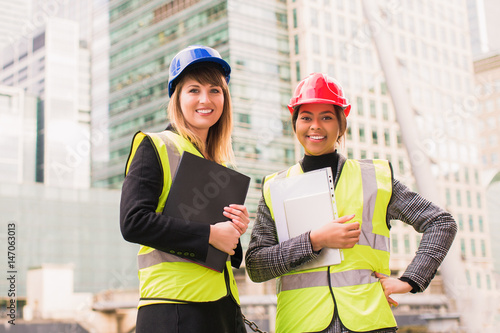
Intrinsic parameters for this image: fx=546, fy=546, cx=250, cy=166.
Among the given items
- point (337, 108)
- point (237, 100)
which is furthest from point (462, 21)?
point (337, 108)

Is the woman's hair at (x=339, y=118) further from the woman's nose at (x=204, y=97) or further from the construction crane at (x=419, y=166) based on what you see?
the construction crane at (x=419, y=166)

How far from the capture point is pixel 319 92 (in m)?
1.59

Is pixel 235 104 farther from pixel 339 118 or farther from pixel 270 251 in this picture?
pixel 270 251

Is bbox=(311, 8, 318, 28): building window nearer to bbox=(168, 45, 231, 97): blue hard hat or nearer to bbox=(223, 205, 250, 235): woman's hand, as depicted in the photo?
bbox=(168, 45, 231, 97): blue hard hat

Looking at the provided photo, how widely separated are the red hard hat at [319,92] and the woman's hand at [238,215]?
15.9 inches

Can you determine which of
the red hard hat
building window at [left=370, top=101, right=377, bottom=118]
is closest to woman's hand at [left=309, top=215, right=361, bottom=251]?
the red hard hat

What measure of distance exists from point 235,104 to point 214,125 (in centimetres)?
3836

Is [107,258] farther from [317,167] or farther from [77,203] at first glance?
[317,167]

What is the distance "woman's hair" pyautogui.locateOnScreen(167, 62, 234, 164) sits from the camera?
1502mm

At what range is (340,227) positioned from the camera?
1432 millimetres

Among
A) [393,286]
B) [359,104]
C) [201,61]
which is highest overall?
[359,104]

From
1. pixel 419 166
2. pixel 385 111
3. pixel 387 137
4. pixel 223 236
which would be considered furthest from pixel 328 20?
pixel 223 236

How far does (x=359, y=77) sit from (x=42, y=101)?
27683 mm

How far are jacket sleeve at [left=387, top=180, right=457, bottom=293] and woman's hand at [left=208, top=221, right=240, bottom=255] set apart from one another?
0.49 meters
